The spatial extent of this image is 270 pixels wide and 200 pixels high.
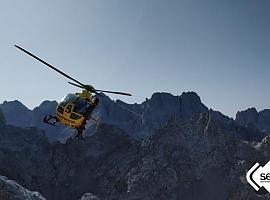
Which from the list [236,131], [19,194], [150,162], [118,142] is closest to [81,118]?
[19,194]

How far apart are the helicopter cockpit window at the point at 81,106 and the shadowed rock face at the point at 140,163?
81.9 meters

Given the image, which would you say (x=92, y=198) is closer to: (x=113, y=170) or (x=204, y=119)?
(x=113, y=170)

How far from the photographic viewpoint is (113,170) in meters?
123

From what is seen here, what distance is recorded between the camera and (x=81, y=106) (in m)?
33.0

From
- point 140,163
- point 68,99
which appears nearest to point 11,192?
point 68,99

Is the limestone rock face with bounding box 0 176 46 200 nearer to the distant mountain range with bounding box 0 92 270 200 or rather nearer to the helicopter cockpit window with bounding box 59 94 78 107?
the helicopter cockpit window with bounding box 59 94 78 107

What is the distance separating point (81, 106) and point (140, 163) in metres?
89.2

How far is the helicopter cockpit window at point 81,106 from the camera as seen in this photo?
32906 mm

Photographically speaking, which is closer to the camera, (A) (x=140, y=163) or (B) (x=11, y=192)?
(B) (x=11, y=192)

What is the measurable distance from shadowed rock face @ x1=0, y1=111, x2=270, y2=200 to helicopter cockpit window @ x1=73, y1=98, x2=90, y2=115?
3225 inches

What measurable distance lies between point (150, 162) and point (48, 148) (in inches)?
1430

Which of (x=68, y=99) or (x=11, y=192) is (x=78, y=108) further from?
(x=11, y=192)

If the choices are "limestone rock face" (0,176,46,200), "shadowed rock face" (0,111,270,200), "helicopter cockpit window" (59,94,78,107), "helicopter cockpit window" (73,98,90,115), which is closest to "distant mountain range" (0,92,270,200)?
"shadowed rock face" (0,111,270,200)

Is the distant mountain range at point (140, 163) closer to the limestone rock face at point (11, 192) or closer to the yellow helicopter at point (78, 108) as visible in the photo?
the limestone rock face at point (11, 192)
